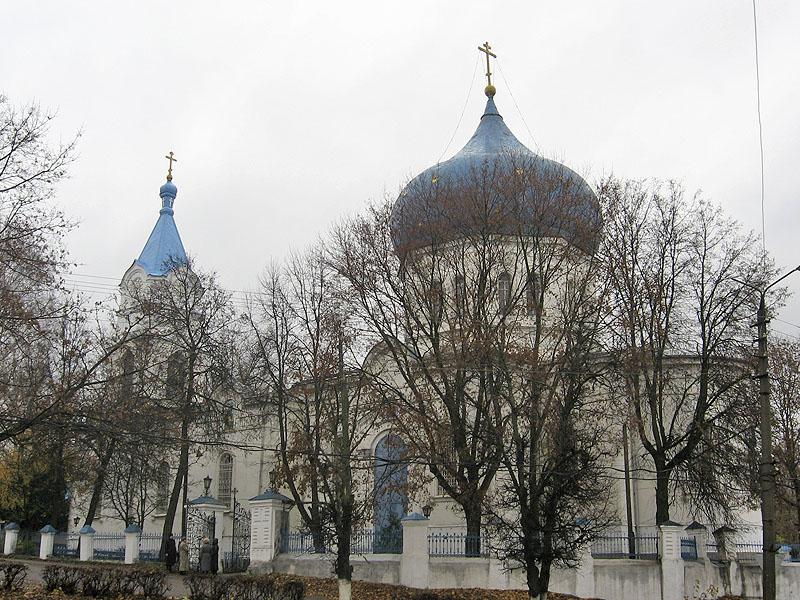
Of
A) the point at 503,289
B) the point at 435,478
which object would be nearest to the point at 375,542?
the point at 435,478

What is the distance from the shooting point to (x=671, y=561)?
58.2ft

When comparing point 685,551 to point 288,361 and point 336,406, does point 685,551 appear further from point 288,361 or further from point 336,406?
point 288,361

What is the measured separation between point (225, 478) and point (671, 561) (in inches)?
747

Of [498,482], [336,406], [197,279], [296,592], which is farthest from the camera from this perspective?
[197,279]

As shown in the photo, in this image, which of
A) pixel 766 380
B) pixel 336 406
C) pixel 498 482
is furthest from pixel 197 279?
pixel 766 380

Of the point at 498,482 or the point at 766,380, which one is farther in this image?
the point at 498,482

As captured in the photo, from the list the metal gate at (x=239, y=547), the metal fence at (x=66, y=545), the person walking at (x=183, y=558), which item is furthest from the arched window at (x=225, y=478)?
the person walking at (x=183, y=558)

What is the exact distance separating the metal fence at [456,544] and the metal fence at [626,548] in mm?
2424

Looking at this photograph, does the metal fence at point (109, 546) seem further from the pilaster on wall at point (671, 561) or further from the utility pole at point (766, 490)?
the utility pole at point (766, 490)

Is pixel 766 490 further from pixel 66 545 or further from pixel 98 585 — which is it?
pixel 66 545

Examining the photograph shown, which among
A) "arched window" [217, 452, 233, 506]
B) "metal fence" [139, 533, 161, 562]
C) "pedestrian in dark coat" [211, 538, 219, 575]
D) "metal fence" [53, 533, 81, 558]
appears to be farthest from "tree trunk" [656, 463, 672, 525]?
"metal fence" [53, 533, 81, 558]

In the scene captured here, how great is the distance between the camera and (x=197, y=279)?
83.5 feet

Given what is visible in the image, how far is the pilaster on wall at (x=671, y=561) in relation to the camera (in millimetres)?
17578

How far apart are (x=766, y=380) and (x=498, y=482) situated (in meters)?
9.63
